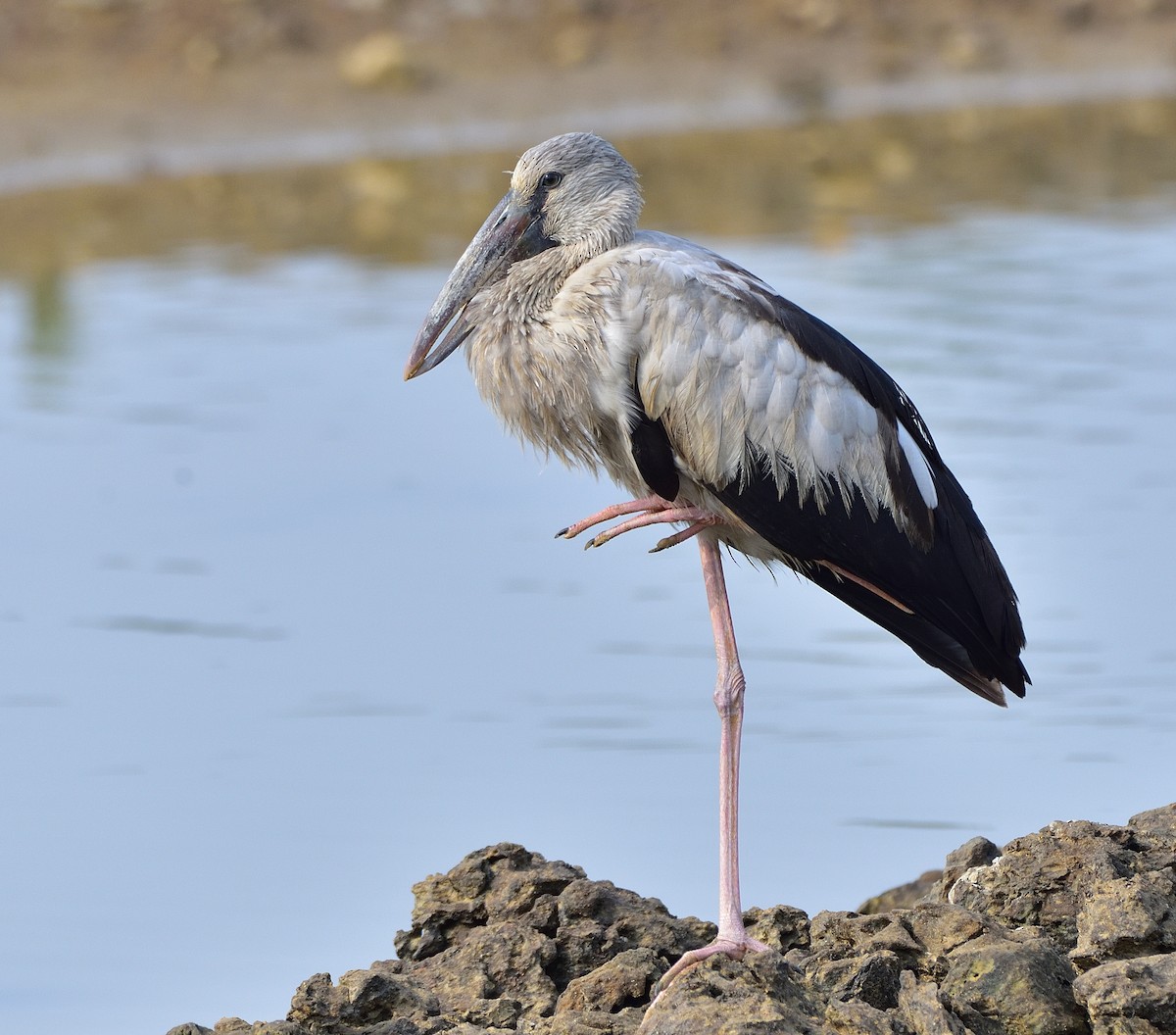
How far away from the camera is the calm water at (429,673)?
19.6 ft

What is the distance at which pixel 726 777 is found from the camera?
5094mm

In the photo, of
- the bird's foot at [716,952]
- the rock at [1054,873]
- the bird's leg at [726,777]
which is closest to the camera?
the bird's foot at [716,952]

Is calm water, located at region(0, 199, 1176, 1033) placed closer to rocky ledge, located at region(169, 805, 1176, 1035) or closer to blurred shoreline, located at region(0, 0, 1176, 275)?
rocky ledge, located at region(169, 805, 1176, 1035)

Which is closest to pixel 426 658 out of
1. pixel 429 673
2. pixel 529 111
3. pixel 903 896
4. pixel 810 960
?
pixel 429 673

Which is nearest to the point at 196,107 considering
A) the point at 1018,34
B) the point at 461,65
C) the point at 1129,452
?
the point at 461,65

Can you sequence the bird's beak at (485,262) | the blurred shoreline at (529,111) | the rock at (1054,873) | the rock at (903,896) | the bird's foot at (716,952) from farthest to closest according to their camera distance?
the blurred shoreline at (529,111), the rock at (903,896), the bird's beak at (485,262), the rock at (1054,873), the bird's foot at (716,952)

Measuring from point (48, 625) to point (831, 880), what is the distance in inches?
145

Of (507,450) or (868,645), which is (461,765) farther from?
(507,450)

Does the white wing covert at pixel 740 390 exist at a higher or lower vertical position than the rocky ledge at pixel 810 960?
higher

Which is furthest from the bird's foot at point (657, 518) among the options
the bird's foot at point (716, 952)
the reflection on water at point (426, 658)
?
the reflection on water at point (426, 658)

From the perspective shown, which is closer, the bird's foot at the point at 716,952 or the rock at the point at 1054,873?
the bird's foot at the point at 716,952

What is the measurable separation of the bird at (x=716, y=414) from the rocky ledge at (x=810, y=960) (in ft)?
0.99

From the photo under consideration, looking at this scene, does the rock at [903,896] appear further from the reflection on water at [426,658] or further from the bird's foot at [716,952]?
the bird's foot at [716,952]

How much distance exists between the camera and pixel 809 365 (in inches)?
202
